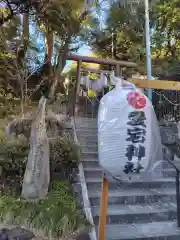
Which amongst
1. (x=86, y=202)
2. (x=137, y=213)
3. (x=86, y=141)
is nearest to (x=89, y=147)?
(x=86, y=141)

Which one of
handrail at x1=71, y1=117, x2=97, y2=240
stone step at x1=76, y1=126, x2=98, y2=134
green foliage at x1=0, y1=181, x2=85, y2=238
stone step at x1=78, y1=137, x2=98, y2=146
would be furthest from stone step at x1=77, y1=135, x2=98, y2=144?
green foliage at x1=0, y1=181, x2=85, y2=238

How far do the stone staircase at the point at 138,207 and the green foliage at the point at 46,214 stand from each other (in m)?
0.52

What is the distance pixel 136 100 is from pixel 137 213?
285 cm

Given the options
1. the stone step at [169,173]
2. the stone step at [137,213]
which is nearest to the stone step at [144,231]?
the stone step at [137,213]

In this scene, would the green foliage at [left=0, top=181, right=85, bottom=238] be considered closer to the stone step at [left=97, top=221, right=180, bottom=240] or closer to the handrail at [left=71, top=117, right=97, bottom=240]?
the handrail at [left=71, top=117, right=97, bottom=240]

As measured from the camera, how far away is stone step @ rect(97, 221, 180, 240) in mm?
4680

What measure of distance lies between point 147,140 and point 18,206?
295cm

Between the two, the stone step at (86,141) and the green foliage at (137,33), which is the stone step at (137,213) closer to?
the stone step at (86,141)

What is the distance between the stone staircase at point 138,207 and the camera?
4.86 m

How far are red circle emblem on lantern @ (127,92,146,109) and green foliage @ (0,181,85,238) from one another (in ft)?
7.90

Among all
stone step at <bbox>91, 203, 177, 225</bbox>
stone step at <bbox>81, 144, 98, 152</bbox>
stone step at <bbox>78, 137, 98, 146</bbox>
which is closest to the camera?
stone step at <bbox>91, 203, 177, 225</bbox>

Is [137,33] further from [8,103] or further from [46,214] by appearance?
[46,214]

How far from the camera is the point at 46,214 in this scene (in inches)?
188

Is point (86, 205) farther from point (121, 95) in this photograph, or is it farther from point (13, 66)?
point (13, 66)
